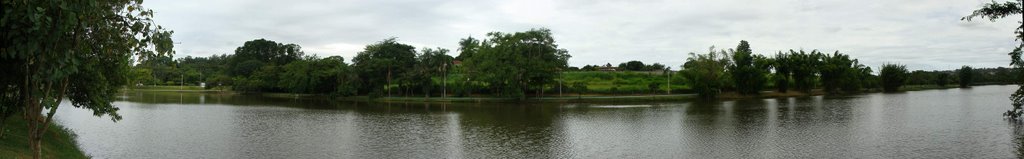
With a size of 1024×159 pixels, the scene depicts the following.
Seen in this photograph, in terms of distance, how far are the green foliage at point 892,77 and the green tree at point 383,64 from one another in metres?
68.8

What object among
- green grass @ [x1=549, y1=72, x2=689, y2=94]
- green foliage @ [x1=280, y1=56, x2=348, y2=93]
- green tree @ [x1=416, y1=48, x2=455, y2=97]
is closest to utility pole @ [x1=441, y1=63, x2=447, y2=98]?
green tree @ [x1=416, y1=48, x2=455, y2=97]

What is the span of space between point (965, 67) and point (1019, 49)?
10656cm

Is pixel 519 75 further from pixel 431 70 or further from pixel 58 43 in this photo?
pixel 58 43

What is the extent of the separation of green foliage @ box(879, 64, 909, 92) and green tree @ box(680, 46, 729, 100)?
4025 cm

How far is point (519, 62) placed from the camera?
5491cm

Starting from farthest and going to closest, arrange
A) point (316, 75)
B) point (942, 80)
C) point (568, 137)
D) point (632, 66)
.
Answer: point (632, 66), point (942, 80), point (316, 75), point (568, 137)

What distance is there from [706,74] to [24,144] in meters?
55.5

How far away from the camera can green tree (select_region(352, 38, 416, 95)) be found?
61875 millimetres

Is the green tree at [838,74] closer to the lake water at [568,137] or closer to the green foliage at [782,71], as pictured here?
the green foliage at [782,71]

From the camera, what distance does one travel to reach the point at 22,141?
16312mm

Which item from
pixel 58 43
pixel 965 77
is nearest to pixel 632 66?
pixel 965 77

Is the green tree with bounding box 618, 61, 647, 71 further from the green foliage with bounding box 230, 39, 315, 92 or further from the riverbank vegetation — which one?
the green foliage with bounding box 230, 39, 315, 92

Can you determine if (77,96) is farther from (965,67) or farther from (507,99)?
(965,67)

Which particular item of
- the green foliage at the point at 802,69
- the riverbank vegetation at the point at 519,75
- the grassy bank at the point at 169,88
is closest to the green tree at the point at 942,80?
the riverbank vegetation at the point at 519,75
